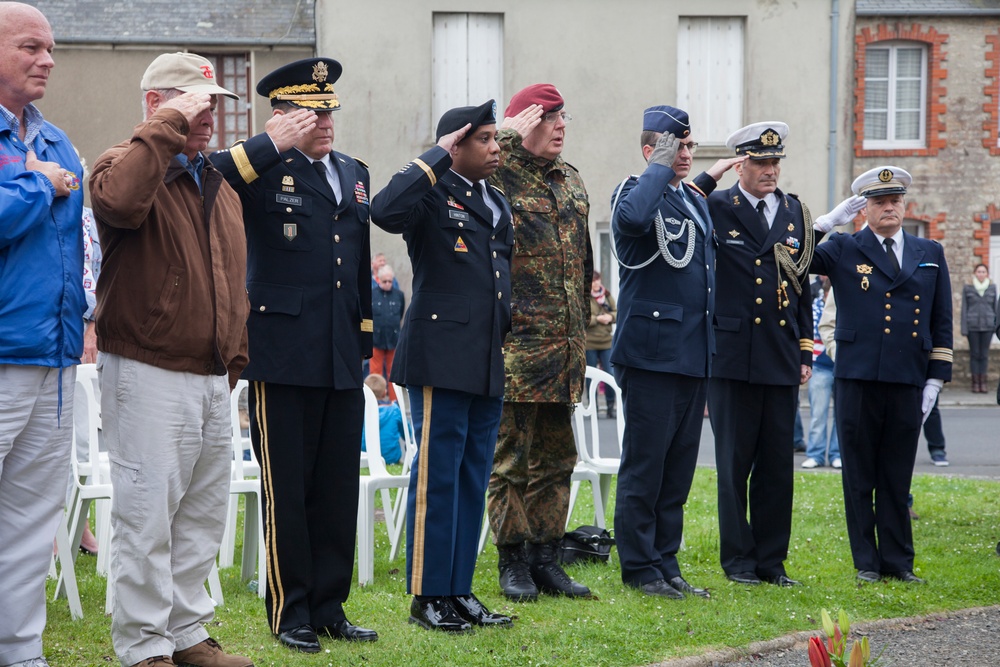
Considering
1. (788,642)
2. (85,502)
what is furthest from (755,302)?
(85,502)

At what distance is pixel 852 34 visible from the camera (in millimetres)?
22328

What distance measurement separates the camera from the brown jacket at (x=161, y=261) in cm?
411

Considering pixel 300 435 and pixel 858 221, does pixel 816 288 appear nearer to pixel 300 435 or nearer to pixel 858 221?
pixel 300 435

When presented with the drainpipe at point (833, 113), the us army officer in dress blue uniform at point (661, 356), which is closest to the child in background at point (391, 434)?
the us army officer in dress blue uniform at point (661, 356)

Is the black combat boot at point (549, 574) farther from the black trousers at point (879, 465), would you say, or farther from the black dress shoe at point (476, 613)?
the black trousers at point (879, 465)

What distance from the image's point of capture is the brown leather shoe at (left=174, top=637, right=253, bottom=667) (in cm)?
453

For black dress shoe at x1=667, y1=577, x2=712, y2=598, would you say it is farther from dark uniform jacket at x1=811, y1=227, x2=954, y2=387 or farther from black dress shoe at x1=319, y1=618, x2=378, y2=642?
black dress shoe at x1=319, y1=618, x2=378, y2=642

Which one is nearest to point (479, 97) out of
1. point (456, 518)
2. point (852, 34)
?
point (852, 34)

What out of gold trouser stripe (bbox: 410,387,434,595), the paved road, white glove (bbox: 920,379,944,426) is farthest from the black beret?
the paved road

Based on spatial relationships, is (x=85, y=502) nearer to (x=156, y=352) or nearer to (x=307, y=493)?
(x=307, y=493)

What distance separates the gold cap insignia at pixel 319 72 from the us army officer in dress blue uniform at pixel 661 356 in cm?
178

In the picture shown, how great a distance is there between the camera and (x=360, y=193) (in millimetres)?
5301

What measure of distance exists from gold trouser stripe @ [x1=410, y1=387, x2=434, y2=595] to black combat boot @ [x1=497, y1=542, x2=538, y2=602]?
2.54 ft

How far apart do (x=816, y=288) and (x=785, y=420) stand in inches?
243
